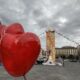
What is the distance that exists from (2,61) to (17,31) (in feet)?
1.30

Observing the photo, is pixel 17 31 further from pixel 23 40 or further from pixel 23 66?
pixel 23 66

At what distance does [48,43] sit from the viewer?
2764 centimetres

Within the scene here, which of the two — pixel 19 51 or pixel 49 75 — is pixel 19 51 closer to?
pixel 19 51

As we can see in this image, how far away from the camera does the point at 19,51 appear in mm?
2639

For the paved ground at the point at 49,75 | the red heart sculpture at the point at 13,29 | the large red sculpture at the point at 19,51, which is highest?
the red heart sculpture at the point at 13,29

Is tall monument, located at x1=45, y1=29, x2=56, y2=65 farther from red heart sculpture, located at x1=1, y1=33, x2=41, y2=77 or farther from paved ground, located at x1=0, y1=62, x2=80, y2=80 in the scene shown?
red heart sculpture, located at x1=1, y1=33, x2=41, y2=77

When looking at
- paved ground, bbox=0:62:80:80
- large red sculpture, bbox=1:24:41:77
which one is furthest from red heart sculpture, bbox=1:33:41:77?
paved ground, bbox=0:62:80:80

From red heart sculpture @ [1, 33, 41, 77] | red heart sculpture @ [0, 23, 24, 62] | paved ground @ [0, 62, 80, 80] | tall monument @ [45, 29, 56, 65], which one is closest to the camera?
red heart sculpture @ [1, 33, 41, 77]

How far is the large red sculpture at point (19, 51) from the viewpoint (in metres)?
2.64

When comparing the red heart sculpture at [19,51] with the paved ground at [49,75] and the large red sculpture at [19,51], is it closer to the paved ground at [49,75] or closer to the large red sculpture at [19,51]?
the large red sculpture at [19,51]

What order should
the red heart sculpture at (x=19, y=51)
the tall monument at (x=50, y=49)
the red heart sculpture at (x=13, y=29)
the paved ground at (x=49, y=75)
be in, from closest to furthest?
the red heart sculpture at (x=19, y=51) → the red heart sculpture at (x=13, y=29) → the paved ground at (x=49, y=75) → the tall monument at (x=50, y=49)

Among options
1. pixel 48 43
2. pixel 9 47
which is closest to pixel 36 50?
pixel 9 47

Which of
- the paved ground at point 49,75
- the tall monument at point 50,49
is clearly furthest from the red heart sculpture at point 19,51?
the tall monument at point 50,49

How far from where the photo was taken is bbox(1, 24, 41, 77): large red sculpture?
2.64m
